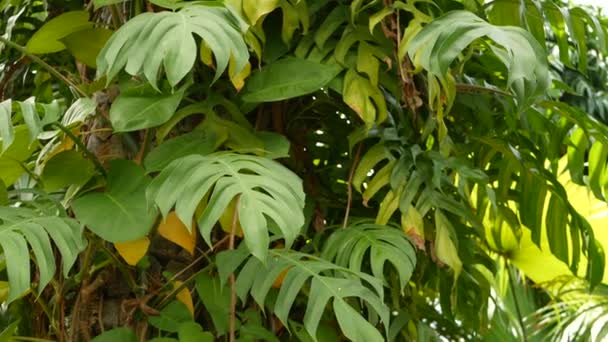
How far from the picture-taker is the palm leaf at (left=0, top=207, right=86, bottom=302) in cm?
86

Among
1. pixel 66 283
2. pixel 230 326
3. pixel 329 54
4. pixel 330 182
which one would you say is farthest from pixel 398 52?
pixel 66 283

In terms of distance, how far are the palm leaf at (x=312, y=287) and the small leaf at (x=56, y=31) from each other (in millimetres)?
412

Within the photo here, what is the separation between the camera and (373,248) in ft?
3.66

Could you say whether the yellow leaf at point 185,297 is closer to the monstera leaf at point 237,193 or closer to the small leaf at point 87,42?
the monstera leaf at point 237,193

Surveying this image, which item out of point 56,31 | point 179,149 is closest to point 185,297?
point 179,149

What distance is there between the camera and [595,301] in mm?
2162

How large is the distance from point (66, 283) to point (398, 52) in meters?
0.53

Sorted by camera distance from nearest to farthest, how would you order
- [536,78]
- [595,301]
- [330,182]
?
[536,78] < [330,182] < [595,301]

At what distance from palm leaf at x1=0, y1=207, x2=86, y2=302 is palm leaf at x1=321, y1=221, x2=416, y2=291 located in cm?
32

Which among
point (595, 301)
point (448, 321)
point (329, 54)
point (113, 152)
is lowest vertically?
point (595, 301)

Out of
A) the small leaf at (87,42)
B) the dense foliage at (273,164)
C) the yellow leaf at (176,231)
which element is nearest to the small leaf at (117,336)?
the dense foliage at (273,164)

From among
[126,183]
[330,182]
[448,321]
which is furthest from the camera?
[448,321]

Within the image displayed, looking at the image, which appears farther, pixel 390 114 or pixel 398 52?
pixel 390 114

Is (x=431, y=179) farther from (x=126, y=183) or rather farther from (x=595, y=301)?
(x=595, y=301)
